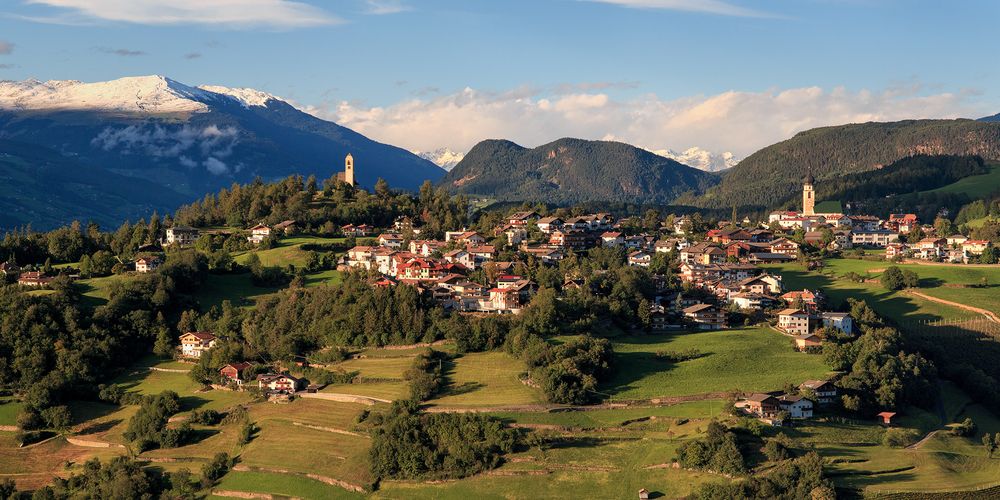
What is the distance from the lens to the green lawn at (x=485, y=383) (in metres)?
55.7

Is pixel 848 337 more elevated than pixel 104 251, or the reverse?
pixel 104 251

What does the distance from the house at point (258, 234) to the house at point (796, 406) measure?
49.6 metres

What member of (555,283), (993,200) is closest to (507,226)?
(555,283)

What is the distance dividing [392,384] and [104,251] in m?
39.4

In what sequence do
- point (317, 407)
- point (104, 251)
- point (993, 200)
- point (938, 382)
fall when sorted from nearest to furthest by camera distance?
point (317, 407) → point (938, 382) → point (104, 251) → point (993, 200)

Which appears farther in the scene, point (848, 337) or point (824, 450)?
point (848, 337)

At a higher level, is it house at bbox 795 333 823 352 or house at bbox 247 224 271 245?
house at bbox 247 224 271 245

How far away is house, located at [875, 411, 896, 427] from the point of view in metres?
54.8

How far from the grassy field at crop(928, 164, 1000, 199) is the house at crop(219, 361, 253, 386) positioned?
102234 millimetres

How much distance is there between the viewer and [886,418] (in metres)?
55.0

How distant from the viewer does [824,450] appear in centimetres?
4956

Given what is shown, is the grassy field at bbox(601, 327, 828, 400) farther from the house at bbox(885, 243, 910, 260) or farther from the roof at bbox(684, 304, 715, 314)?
the house at bbox(885, 243, 910, 260)

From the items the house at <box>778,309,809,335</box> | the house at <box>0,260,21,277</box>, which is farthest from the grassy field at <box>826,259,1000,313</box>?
the house at <box>0,260,21,277</box>

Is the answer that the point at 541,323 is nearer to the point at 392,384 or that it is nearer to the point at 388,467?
the point at 392,384
